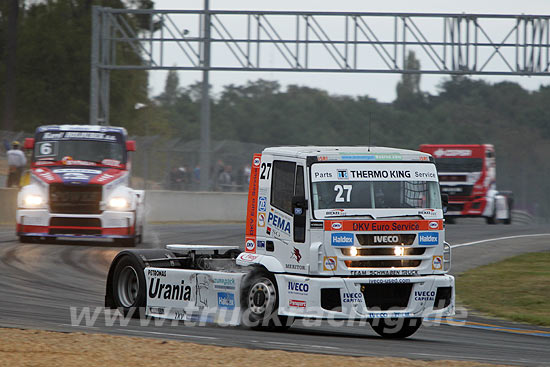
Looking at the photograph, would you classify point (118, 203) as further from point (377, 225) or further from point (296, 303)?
point (377, 225)

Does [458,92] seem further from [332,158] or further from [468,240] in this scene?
[332,158]

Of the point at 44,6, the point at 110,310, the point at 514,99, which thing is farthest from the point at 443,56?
the point at 514,99

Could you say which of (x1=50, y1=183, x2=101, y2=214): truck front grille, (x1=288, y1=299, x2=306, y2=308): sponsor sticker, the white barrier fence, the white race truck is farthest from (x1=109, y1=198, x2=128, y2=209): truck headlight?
the white barrier fence

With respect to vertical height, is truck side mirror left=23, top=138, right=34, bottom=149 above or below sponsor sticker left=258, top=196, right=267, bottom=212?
above

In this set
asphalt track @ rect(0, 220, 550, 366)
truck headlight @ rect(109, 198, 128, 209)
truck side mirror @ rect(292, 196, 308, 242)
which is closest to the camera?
asphalt track @ rect(0, 220, 550, 366)

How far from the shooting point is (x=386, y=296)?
1012cm

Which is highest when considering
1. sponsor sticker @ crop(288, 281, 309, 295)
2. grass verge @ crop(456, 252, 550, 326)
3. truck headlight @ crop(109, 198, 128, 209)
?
truck headlight @ crop(109, 198, 128, 209)

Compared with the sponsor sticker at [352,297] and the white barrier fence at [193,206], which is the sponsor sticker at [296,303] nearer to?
the sponsor sticker at [352,297]

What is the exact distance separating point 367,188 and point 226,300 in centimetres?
192

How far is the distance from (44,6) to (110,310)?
43.7 metres

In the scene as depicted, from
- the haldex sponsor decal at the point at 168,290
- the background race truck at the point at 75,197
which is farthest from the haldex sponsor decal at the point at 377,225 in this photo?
the background race truck at the point at 75,197

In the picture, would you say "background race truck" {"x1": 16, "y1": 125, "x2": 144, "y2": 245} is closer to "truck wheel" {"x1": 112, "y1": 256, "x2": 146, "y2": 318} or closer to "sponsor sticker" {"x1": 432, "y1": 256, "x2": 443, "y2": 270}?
"truck wheel" {"x1": 112, "y1": 256, "x2": 146, "y2": 318}

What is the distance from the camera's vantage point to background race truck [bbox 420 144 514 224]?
3381 centimetres

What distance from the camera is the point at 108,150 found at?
21.1 metres
